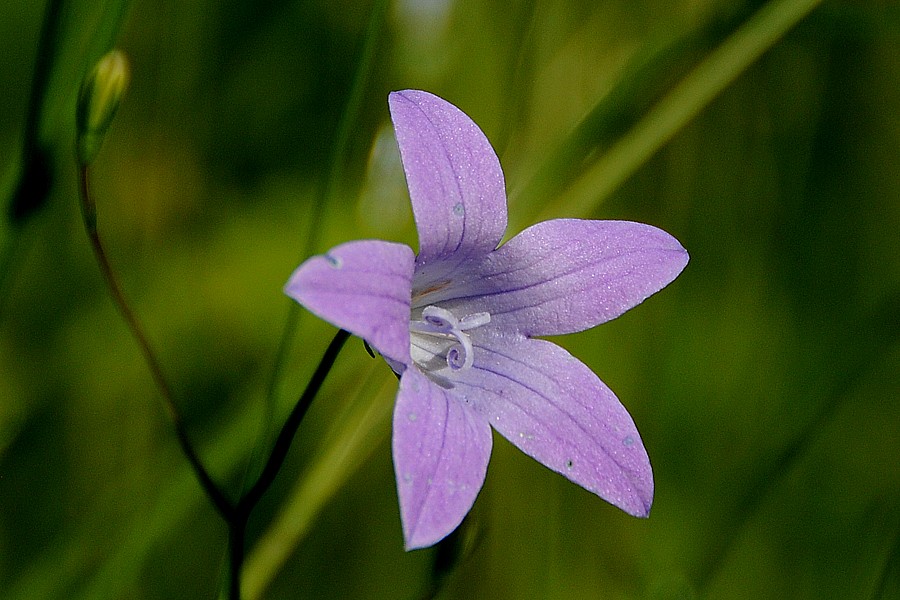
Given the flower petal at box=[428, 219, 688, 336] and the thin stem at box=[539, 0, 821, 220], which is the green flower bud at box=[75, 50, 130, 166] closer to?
the flower petal at box=[428, 219, 688, 336]

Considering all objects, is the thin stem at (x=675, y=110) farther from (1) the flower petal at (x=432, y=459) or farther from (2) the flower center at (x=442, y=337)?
(1) the flower petal at (x=432, y=459)

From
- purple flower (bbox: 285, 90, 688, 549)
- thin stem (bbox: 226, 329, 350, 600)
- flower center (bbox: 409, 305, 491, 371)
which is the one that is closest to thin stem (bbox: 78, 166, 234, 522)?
thin stem (bbox: 226, 329, 350, 600)

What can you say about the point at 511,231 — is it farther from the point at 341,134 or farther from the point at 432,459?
the point at 432,459

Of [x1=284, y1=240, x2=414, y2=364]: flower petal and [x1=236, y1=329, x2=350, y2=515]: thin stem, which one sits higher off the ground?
[x1=284, y1=240, x2=414, y2=364]: flower petal

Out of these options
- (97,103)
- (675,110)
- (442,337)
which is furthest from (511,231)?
(97,103)

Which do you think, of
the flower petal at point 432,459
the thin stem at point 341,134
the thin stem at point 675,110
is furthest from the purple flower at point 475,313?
the thin stem at point 675,110
